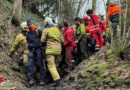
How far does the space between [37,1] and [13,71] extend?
669 inches

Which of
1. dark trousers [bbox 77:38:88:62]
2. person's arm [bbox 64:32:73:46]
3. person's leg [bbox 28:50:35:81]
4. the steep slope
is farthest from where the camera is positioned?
dark trousers [bbox 77:38:88:62]

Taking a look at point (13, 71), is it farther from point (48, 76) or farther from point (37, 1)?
point (37, 1)

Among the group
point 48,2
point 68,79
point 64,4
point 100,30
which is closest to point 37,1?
point 48,2

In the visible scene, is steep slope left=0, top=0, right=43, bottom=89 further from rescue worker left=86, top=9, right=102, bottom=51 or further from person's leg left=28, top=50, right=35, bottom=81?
rescue worker left=86, top=9, right=102, bottom=51

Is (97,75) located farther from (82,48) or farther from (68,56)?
(82,48)

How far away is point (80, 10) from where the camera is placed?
66.7 feet

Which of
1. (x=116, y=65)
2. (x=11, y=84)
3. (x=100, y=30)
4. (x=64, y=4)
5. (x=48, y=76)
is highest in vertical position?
(x=64, y=4)

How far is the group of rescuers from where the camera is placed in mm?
6816

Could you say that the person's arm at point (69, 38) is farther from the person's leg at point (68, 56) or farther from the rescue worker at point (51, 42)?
the rescue worker at point (51, 42)

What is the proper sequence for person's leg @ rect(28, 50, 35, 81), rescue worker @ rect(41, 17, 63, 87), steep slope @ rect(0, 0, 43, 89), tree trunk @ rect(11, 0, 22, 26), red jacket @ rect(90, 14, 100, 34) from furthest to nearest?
tree trunk @ rect(11, 0, 22, 26), red jacket @ rect(90, 14, 100, 34), person's leg @ rect(28, 50, 35, 81), rescue worker @ rect(41, 17, 63, 87), steep slope @ rect(0, 0, 43, 89)

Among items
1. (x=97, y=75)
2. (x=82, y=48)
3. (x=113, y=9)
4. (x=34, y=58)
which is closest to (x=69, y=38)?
(x=82, y=48)

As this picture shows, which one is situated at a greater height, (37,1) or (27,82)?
(37,1)

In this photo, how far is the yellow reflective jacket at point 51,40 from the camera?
6.78 metres

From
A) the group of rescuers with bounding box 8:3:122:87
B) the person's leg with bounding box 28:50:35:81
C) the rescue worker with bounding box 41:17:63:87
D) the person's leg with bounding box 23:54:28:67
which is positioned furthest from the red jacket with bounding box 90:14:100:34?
the person's leg with bounding box 23:54:28:67
